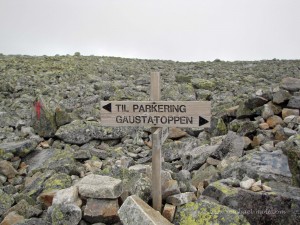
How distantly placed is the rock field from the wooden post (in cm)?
23

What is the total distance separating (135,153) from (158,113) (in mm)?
7368

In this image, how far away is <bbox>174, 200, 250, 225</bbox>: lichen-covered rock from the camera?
20.2 ft

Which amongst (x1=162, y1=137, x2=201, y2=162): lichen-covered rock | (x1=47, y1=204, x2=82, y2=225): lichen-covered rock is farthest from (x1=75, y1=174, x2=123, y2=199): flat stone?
(x1=162, y1=137, x2=201, y2=162): lichen-covered rock

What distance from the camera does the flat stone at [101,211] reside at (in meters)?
6.54

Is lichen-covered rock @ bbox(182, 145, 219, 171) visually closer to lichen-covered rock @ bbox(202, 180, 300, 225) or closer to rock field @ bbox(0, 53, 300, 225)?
rock field @ bbox(0, 53, 300, 225)

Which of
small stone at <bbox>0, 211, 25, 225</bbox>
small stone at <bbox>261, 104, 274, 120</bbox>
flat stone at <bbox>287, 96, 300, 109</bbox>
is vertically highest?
flat stone at <bbox>287, 96, 300, 109</bbox>

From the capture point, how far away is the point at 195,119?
6.12 m

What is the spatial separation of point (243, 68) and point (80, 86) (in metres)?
14.9

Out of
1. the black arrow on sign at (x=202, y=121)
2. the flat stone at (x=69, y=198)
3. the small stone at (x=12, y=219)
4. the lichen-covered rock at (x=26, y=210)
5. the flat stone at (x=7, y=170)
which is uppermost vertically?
the black arrow on sign at (x=202, y=121)

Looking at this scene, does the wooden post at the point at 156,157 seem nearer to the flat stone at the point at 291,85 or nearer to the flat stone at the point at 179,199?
the flat stone at the point at 179,199

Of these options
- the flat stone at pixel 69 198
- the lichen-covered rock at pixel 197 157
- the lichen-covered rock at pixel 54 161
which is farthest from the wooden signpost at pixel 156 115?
the lichen-covered rock at pixel 54 161

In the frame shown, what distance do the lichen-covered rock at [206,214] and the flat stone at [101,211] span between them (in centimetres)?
118

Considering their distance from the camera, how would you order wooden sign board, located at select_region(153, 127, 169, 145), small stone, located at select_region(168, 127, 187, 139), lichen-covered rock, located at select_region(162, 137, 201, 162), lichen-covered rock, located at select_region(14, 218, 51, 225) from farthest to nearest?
small stone, located at select_region(168, 127, 187, 139) → lichen-covered rock, located at select_region(162, 137, 201, 162) → lichen-covered rock, located at select_region(14, 218, 51, 225) → wooden sign board, located at select_region(153, 127, 169, 145)

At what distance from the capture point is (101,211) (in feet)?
21.5
